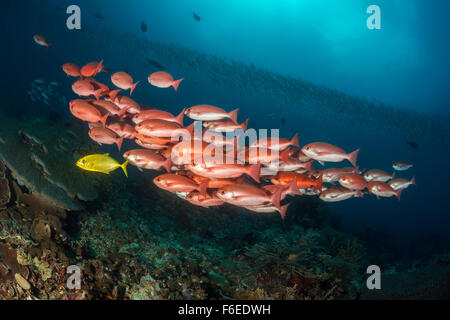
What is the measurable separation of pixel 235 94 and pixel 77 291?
53.6m

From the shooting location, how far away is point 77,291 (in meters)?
3.66

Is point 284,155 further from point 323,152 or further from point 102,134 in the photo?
point 102,134

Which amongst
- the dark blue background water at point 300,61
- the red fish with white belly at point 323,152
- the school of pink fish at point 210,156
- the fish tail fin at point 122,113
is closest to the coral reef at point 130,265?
the school of pink fish at point 210,156

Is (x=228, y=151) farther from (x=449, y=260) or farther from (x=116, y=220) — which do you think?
(x=449, y=260)

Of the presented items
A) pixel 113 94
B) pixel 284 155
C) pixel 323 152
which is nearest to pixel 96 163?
pixel 113 94

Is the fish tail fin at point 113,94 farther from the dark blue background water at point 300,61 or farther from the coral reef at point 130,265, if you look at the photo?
the dark blue background water at point 300,61

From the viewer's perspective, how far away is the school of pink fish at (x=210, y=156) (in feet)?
10.8

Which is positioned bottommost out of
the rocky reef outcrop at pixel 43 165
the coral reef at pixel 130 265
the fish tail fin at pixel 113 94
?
the coral reef at pixel 130 265

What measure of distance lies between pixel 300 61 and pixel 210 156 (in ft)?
306

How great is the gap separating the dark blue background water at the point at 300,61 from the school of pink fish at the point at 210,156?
29803 millimetres

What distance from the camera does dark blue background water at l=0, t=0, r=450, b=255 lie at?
38.5 metres

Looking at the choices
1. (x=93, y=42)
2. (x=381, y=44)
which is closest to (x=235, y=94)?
(x=93, y=42)

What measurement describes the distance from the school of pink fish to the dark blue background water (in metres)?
29.8
